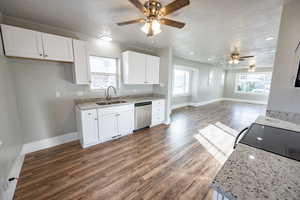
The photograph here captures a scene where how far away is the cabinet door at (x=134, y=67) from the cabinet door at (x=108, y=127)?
1179 millimetres

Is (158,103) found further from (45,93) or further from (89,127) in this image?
(45,93)

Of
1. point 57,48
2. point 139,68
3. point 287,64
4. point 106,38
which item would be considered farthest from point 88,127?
point 287,64

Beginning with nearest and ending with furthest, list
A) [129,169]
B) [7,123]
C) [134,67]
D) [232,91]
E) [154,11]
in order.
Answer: [154,11] < [7,123] < [129,169] < [134,67] < [232,91]

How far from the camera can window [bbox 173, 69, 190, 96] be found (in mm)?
6373

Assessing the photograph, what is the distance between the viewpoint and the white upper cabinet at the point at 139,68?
11.4ft

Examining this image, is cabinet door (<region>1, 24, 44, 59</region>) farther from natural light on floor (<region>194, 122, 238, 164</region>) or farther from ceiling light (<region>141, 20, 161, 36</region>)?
natural light on floor (<region>194, 122, 238, 164</region>)

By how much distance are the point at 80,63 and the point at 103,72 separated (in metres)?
0.75

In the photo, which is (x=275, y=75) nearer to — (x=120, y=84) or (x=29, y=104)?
(x=120, y=84)

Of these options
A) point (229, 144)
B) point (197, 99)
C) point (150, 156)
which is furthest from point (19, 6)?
point (197, 99)

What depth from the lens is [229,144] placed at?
9.52 feet

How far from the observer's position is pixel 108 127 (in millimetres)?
2938

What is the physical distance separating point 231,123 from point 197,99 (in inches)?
116

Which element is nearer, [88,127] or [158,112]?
[88,127]

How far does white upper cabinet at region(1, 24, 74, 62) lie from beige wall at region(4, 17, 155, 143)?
332 millimetres
